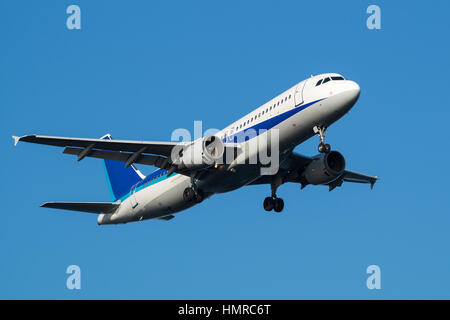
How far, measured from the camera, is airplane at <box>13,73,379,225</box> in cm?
3441

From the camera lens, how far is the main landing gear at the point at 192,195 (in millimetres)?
38969

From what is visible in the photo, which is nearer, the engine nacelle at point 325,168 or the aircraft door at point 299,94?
the aircraft door at point 299,94

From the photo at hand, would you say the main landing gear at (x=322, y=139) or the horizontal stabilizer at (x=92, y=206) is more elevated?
the main landing gear at (x=322, y=139)

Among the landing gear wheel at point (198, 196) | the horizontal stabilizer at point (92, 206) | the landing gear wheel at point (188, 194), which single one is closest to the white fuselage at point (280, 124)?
the landing gear wheel at point (198, 196)

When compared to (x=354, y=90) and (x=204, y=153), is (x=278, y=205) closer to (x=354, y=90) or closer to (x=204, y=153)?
(x=204, y=153)

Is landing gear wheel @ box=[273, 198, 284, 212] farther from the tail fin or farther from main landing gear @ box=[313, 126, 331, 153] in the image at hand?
the tail fin

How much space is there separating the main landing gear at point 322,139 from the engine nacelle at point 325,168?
510 centimetres

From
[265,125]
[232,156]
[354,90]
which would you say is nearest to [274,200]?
[232,156]

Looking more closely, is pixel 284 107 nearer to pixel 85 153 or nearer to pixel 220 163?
pixel 220 163

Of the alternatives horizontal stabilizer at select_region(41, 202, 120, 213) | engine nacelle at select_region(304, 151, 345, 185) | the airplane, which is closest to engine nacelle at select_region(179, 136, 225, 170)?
the airplane

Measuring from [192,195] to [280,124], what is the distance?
7.30 metres

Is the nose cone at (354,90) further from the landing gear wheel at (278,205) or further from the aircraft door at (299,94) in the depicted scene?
the landing gear wheel at (278,205)

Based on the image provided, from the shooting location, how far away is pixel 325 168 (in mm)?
40156

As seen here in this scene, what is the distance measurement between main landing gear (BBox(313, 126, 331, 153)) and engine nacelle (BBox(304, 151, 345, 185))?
201 inches
